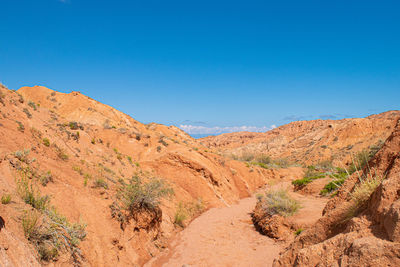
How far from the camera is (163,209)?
1195cm

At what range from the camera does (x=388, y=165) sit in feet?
13.4

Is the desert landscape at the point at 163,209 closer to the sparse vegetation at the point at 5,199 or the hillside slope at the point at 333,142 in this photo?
the sparse vegetation at the point at 5,199

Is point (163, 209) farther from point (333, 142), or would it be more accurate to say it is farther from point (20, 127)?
point (333, 142)

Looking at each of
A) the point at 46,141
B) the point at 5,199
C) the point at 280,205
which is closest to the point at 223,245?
the point at 280,205

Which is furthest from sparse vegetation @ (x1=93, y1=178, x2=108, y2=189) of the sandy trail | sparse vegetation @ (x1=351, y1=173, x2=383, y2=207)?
sparse vegetation @ (x1=351, y1=173, x2=383, y2=207)

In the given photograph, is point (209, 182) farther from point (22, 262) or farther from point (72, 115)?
point (72, 115)

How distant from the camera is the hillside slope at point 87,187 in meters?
5.24

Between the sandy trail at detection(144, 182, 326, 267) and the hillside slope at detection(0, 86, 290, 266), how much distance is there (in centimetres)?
79

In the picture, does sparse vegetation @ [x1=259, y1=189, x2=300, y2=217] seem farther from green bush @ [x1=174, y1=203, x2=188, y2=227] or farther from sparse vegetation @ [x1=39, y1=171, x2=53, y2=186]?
sparse vegetation @ [x1=39, y1=171, x2=53, y2=186]

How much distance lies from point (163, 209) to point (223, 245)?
3.57m

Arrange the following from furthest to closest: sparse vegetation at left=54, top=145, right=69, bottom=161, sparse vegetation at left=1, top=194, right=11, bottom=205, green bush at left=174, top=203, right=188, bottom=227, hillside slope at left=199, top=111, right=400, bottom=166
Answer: hillside slope at left=199, top=111, right=400, bottom=166, green bush at left=174, top=203, right=188, bottom=227, sparse vegetation at left=54, top=145, right=69, bottom=161, sparse vegetation at left=1, top=194, right=11, bottom=205

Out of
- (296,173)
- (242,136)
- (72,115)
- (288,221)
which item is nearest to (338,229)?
(288,221)

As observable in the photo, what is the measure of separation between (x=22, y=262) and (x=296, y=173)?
29338mm

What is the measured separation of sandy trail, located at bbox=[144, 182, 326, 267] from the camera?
8.60 metres
